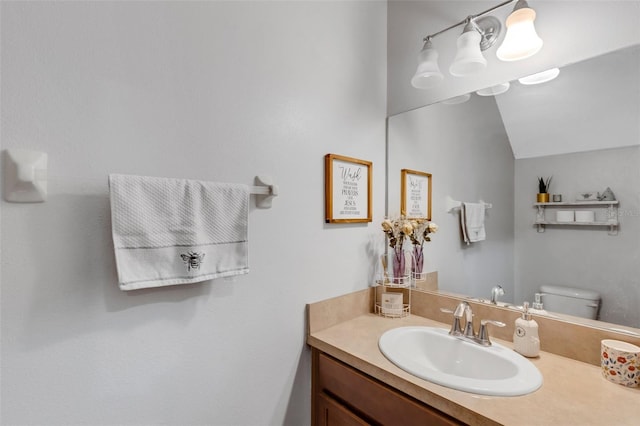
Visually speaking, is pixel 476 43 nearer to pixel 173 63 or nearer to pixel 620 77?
pixel 620 77

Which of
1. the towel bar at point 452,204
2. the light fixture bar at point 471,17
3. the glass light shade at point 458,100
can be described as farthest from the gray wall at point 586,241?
the light fixture bar at point 471,17

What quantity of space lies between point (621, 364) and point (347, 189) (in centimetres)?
104

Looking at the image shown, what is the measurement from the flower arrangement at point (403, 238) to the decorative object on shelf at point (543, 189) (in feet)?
1.39

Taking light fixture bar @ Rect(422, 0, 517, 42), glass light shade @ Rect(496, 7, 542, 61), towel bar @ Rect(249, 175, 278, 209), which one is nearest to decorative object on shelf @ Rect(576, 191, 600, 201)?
glass light shade @ Rect(496, 7, 542, 61)

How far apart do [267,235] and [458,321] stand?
81 centimetres

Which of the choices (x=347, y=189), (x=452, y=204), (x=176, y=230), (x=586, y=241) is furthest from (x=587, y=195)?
(x=176, y=230)

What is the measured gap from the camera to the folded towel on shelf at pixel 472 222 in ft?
4.32

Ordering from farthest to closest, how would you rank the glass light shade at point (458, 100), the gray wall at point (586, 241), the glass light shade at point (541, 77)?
the glass light shade at point (458, 100) < the glass light shade at point (541, 77) < the gray wall at point (586, 241)

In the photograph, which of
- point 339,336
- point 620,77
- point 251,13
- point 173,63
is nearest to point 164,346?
point 339,336

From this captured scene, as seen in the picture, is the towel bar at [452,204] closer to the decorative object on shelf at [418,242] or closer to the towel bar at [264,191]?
the decorative object on shelf at [418,242]

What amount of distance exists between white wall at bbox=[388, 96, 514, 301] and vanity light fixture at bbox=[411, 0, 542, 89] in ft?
0.50

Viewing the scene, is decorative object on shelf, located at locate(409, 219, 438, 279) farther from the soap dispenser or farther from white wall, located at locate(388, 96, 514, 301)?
the soap dispenser

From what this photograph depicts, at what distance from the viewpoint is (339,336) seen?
118cm

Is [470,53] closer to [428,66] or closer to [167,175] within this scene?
[428,66]
